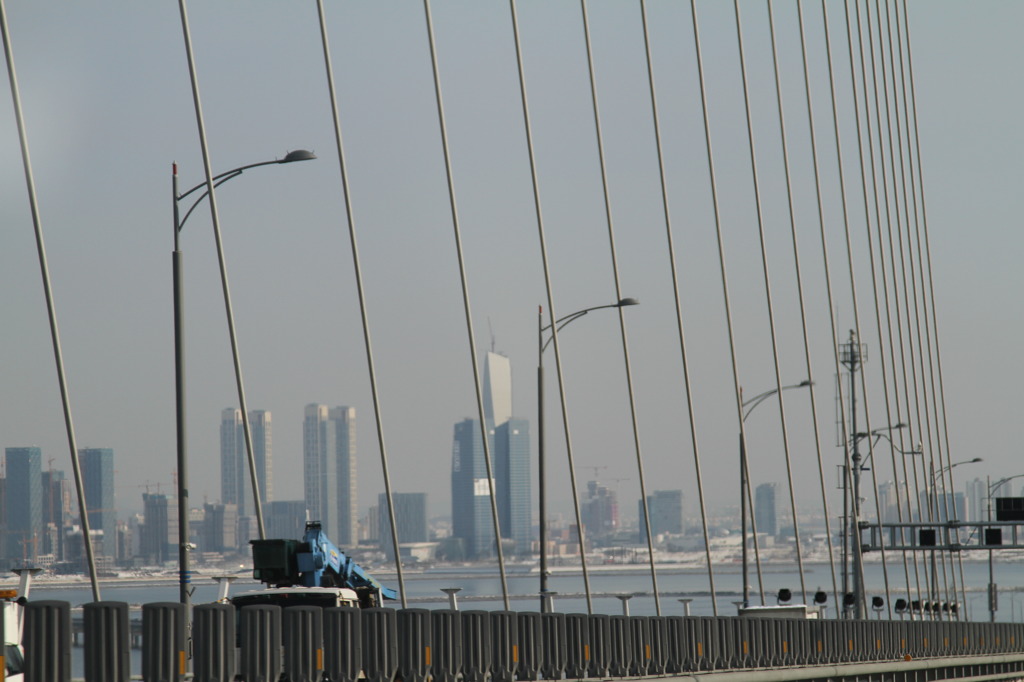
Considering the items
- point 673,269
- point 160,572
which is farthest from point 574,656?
point 160,572

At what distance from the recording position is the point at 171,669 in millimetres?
12742

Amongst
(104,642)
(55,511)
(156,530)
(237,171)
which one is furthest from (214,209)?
(156,530)

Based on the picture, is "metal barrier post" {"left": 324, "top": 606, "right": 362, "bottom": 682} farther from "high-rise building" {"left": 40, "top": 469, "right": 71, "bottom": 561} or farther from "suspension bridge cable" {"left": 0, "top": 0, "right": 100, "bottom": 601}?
"high-rise building" {"left": 40, "top": 469, "right": 71, "bottom": 561}

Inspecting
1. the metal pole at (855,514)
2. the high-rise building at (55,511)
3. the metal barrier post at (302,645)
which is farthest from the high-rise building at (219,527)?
the metal barrier post at (302,645)

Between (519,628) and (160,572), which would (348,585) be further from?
(160,572)

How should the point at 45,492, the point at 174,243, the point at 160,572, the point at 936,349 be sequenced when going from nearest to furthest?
1. the point at 174,243
2. the point at 936,349
3. the point at 45,492
4. the point at 160,572

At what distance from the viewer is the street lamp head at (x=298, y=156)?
2395 cm

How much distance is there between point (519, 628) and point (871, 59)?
156ft

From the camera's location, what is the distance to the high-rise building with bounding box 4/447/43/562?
6681cm

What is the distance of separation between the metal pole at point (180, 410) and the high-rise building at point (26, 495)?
1734 inches

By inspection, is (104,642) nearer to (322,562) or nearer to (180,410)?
(180,410)

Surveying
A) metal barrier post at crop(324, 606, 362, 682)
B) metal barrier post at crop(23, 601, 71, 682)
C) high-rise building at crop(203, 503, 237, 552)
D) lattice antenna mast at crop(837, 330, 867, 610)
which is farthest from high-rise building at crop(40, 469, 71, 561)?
high-rise building at crop(203, 503, 237, 552)

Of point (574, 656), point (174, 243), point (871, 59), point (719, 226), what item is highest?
point (871, 59)

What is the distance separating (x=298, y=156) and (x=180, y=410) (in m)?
4.42
